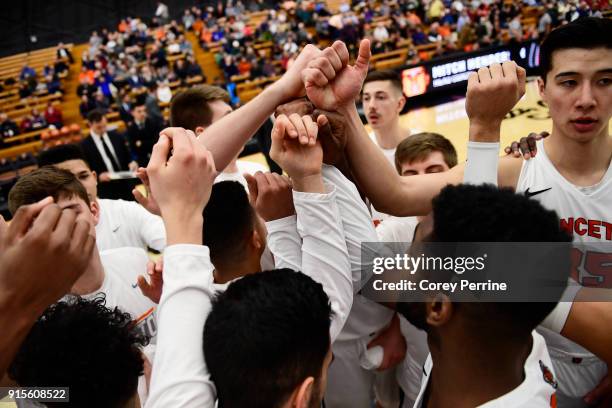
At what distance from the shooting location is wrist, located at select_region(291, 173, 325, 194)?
1.39 metres

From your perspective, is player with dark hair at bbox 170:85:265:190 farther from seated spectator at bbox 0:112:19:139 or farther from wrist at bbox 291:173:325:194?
seated spectator at bbox 0:112:19:139

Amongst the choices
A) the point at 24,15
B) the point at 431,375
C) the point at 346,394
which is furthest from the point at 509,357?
the point at 24,15

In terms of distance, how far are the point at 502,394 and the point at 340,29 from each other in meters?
18.7

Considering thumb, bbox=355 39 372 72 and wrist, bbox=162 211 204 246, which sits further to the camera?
thumb, bbox=355 39 372 72

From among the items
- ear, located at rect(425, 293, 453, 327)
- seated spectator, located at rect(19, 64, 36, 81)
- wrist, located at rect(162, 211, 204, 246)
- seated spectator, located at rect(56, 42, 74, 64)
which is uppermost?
wrist, located at rect(162, 211, 204, 246)

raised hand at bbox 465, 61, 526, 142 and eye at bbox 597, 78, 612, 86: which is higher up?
raised hand at bbox 465, 61, 526, 142

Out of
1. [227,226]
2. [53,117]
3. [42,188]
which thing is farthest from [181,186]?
[53,117]

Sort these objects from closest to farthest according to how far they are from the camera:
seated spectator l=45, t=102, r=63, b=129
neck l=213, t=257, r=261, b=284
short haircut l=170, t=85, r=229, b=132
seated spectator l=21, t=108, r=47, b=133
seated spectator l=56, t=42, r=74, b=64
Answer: neck l=213, t=257, r=261, b=284 → short haircut l=170, t=85, r=229, b=132 → seated spectator l=21, t=108, r=47, b=133 → seated spectator l=45, t=102, r=63, b=129 → seated spectator l=56, t=42, r=74, b=64

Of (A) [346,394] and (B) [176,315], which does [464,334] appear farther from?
(A) [346,394]

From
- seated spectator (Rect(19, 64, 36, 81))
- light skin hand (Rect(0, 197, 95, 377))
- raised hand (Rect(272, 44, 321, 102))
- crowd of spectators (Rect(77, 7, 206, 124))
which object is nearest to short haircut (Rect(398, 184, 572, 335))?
raised hand (Rect(272, 44, 321, 102))

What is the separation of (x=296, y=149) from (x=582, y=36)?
1.47 meters

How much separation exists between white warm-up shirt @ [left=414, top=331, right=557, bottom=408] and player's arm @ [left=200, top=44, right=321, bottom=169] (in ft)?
3.66

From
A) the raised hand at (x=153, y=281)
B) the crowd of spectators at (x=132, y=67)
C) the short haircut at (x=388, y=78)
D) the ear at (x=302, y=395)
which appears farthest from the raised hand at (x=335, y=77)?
the crowd of spectators at (x=132, y=67)

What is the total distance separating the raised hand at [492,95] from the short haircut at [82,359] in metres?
1.38
